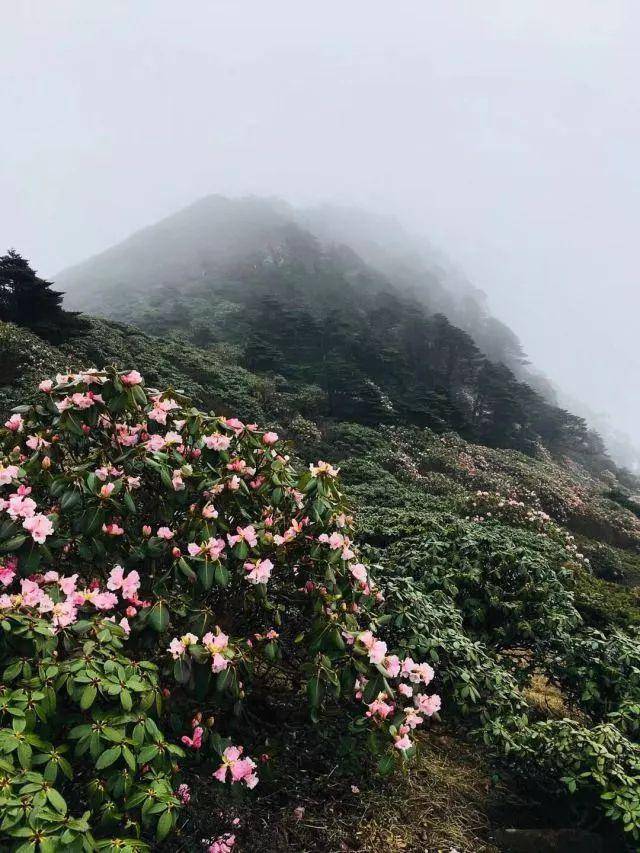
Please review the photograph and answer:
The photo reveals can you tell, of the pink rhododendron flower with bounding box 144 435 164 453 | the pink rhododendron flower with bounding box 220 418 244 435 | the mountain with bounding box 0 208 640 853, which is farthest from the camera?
the pink rhododendron flower with bounding box 220 418 244 435

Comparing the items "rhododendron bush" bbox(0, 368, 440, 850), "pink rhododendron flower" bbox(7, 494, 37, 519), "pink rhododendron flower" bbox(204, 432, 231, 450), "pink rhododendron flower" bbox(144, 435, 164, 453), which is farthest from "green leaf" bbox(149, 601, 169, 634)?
"pink rhododendron flower" bbox(204, 432, 231, 450)

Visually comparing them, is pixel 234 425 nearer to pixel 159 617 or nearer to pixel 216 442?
pixel 216 442

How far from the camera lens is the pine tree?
12797 mm

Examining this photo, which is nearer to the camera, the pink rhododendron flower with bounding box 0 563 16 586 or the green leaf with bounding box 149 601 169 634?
the pink rhododendron flower with bounding box 0 563 16 586

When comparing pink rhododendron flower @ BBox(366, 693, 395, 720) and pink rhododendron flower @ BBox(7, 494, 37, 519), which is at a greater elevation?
pink rhododendron flower @ BBox(7, 494, 37, 519)

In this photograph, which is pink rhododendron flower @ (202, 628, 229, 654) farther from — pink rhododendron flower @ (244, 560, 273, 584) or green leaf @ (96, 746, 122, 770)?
green leaf @ (96, 746, 122, 770)

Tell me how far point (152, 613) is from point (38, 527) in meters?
0.61

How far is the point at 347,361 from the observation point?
23.6m

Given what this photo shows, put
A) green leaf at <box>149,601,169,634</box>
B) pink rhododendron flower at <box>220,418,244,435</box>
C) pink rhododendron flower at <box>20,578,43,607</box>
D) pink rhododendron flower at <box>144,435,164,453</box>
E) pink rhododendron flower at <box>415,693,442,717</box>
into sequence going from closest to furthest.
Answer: pink rhododendron flower at <box>20,578,43,607</box>
green leaf at <box>149,601,169,634</box>
pink rhododendron flower at <box>415,693,442,717</box>
pink rhododendron flower at <box>144,435,164,453</box>
pink rhododendron flower at <box>220,418,244,435</box>

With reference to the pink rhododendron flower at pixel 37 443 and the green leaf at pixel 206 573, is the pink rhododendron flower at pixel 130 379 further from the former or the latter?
the green leaf at pixel 206 573

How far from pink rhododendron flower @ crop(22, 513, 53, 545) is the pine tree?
13.0 metres

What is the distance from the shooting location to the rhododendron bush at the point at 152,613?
1521mm

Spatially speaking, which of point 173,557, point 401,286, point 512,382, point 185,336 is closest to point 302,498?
point 173,557

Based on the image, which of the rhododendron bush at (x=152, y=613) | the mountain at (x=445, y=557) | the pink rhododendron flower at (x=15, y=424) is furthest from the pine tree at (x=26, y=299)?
the rhododendron bush at (x=152, y=613)
